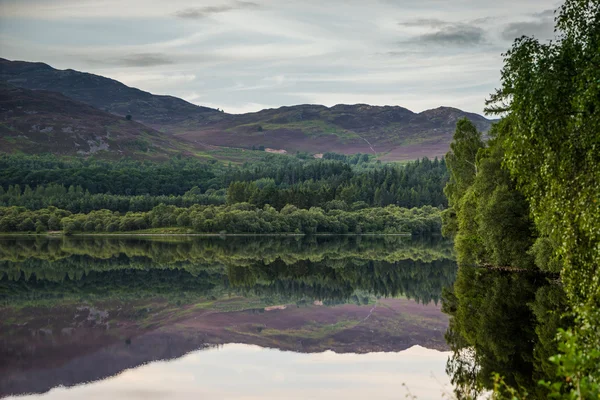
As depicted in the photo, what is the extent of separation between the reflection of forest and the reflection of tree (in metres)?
5.08

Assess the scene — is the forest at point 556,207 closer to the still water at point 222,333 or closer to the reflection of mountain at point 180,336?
the still water at point 222,333

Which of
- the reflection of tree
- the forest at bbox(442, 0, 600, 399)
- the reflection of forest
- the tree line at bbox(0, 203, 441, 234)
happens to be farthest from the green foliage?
the tree line at bbox(0, 203, 441, 234)

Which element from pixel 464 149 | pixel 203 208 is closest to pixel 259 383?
pixel 464 149

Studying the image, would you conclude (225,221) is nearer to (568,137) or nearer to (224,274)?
(224,274)

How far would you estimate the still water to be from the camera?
2394 cm

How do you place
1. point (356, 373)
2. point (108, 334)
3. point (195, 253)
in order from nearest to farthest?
point (356, 373) < point (108, 334) < point (195, 253)

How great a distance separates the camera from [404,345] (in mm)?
32094

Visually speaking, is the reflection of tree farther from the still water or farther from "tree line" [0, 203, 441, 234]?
"tree line" [0, 203, 441, 234]

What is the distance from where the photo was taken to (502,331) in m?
30.6

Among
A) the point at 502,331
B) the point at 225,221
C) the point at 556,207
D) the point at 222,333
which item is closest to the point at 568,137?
the point at 556,207

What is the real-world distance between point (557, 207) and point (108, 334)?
23.3m

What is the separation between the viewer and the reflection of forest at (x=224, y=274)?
5109 cm

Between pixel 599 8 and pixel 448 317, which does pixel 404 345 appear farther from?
pixel 599 8

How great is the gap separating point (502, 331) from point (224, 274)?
125ft
